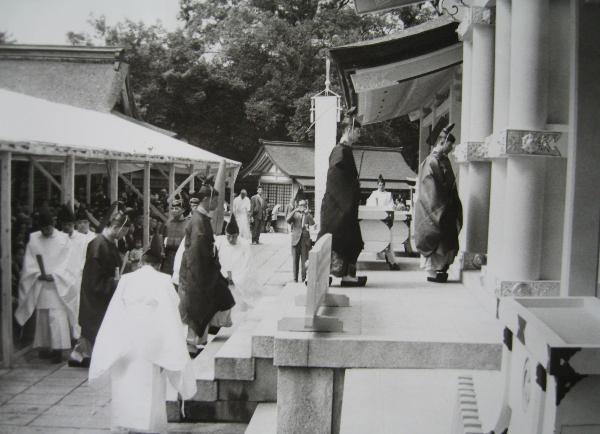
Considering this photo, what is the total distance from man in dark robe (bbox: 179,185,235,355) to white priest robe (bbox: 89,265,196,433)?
218cm

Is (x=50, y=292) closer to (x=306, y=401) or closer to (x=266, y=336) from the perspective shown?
(x=266, y=336)

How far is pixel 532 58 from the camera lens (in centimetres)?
486

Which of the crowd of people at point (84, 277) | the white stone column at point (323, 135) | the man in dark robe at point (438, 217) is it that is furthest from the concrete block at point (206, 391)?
the white stone column at point (323, 135)

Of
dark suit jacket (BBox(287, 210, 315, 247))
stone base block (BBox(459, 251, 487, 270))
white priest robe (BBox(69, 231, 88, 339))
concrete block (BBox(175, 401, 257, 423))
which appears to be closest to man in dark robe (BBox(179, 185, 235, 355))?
white priest robe (BBox(69, 231, 88, 339))

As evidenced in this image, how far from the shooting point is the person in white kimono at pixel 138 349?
16.5 feet

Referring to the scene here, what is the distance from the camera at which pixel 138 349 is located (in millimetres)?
5059

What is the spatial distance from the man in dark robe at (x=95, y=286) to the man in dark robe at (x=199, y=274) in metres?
0.84

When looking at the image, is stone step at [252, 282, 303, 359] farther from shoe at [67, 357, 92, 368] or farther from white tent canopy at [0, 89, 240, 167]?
shoe at [67, 357, 92, 368]

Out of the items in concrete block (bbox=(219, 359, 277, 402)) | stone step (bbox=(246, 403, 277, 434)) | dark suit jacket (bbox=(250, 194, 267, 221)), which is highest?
dark suit jacket (bbox=(250, 194, 267, 221))

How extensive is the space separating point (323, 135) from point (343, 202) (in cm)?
537

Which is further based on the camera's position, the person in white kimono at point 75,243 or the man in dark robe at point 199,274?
the person in white kimono at point 75,243

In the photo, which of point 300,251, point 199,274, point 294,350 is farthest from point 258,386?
point 300,251

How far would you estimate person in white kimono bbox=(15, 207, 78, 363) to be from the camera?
7.45m

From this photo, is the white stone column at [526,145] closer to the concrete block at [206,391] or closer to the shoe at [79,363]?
the concrete block at [206,391]
